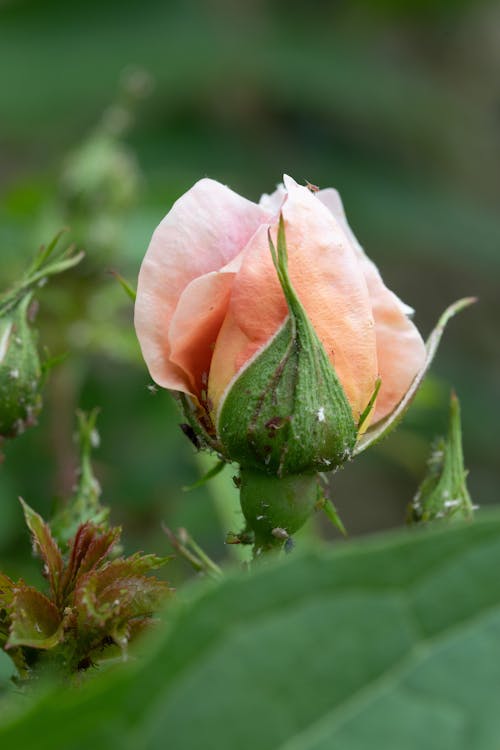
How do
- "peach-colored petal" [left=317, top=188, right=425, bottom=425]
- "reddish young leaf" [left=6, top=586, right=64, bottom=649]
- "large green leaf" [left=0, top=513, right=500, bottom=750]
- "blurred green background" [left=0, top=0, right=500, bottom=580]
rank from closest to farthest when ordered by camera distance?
"large green leaf" [left=0, top=513, right=500, bottom=750] → "reddish young leaf" [left=6, top=586, right=64, bottom=649] → "peach-colored petal" [left=317, top=188, right=425, bottom=425] → "blurred green background" [left=0, top=0, right=500, bottom=580]

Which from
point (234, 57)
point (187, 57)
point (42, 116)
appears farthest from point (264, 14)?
point (42, 116)

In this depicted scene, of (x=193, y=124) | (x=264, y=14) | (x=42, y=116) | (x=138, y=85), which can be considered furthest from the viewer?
(x=264, y=14)

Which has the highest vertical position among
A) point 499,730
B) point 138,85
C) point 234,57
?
point 234,57

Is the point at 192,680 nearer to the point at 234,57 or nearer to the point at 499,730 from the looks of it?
the point at 499,730

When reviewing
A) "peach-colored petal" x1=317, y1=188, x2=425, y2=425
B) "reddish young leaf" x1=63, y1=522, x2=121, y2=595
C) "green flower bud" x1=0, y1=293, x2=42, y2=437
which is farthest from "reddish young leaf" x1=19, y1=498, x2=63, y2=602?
"peach-colored petal" x1=317, y1=188, x2=425, y2=425

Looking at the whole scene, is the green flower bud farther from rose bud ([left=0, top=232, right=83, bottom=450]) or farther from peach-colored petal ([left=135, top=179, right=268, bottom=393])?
peach-colored petal ([left=135, top=179, right=268, bottom=393])

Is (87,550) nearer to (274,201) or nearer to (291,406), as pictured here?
(291,406)

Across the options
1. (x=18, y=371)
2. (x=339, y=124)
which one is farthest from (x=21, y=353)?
(x=339, y=124)

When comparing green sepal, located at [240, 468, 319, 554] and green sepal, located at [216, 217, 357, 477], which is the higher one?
green sepal, located at [216, 217, 357, 477]
